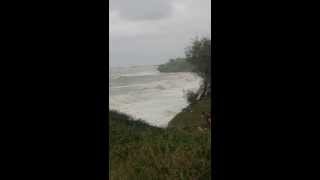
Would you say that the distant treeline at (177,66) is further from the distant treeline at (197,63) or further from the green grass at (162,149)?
the green grass at (162,149)

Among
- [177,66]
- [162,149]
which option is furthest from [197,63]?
[162,149]

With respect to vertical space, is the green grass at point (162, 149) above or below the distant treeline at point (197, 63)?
below

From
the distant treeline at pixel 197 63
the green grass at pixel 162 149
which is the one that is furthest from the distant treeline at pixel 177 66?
the green grass at pixel 162 149

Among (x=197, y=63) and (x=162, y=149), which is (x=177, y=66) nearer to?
(x=197, y=63)

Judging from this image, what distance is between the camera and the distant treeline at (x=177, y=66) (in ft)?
11.8

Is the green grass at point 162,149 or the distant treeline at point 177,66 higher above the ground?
the distant treeline at point 177,66

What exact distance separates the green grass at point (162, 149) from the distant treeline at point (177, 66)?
40 centimetres

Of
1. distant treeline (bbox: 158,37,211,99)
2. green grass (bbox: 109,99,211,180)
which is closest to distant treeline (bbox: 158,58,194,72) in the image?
distant treeline (bbox: 158,37,211,99)

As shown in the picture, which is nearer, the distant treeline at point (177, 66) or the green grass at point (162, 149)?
the distant treeline at point (177, 66)
